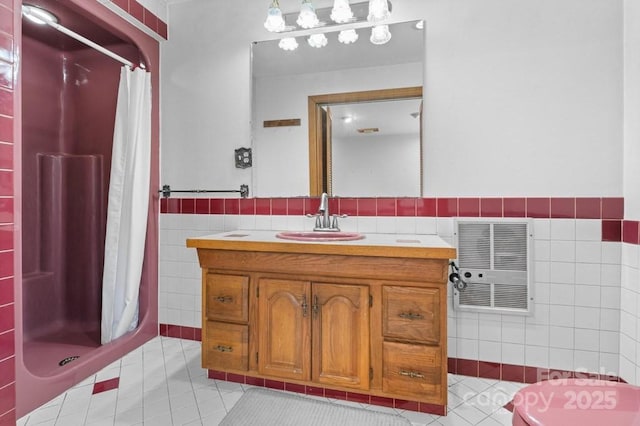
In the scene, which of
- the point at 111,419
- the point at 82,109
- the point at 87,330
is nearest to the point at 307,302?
the point at 111,419

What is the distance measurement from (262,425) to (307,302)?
54 centimetres

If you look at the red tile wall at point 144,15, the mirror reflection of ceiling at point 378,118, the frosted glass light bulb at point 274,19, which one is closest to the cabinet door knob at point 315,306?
the mirror reflection of ceiling at point 378,118

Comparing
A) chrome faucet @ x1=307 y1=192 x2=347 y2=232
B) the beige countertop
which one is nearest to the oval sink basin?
chrome faucet @ x1=307 y1=192 x2=347 y2=232

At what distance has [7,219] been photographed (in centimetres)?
143

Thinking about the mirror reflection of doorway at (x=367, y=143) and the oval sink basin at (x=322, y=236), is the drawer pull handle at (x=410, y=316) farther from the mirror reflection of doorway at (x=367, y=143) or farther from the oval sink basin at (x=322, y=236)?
the mirror reflection of doorway at (x=367, y=143)

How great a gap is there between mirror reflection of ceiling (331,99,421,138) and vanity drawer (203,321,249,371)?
1.24 meters

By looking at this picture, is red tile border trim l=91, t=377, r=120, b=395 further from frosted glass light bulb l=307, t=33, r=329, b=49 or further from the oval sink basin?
frosted glass light bulb l=307, t=33, r=329, b=49

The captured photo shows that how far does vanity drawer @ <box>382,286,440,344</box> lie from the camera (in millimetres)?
1462

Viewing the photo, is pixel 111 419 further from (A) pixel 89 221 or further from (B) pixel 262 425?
(A) pixel 89 221

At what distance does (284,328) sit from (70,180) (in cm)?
202

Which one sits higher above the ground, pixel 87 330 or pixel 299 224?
pixel 299 224

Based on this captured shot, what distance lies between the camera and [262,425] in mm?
1450

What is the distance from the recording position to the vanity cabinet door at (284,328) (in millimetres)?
1603

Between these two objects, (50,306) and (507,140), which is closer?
(507,140)
